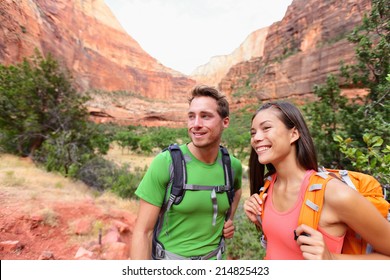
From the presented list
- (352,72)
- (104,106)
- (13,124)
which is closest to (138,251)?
(352,72)

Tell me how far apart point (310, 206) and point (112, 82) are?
6216cm

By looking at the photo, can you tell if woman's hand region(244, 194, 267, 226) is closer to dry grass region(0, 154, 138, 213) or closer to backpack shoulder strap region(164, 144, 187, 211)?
backpack shoulder strap region(164, 144, 187, 211)

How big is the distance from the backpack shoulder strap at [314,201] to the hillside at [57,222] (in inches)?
129

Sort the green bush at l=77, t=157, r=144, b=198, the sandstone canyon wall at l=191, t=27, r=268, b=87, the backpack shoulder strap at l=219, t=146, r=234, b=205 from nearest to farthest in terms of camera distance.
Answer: the backpack shoulder strap at l=219, t=146, r=234, b=205
the green bush at l=77, t=157, r=144, b=198
the sandstone canyon wall at l=191, t=27, r=268, b=87

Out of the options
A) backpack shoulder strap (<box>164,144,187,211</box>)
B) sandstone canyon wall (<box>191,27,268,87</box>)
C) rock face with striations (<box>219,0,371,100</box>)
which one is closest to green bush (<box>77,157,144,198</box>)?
backpack shoulder strap (<box>164,144,187,211</box>)

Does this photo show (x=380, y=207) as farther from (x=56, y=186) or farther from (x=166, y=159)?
(x=56, y=186)

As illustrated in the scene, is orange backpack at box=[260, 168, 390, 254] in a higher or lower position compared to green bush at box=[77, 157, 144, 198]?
higher

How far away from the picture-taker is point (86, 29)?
58.4 m

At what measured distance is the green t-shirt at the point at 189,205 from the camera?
1284mm

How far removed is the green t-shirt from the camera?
50.6 inches

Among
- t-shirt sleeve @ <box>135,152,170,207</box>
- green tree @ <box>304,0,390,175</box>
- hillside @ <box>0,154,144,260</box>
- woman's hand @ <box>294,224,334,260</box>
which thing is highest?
green tree @ <box>304,0,390,175</box>

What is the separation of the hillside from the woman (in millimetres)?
3095

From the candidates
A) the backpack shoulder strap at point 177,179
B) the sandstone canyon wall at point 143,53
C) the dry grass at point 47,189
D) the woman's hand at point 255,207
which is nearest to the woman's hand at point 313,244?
the woman's hand at point 255,207

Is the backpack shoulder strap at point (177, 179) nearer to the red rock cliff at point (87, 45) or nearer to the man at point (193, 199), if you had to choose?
the man at point (193, 199)
